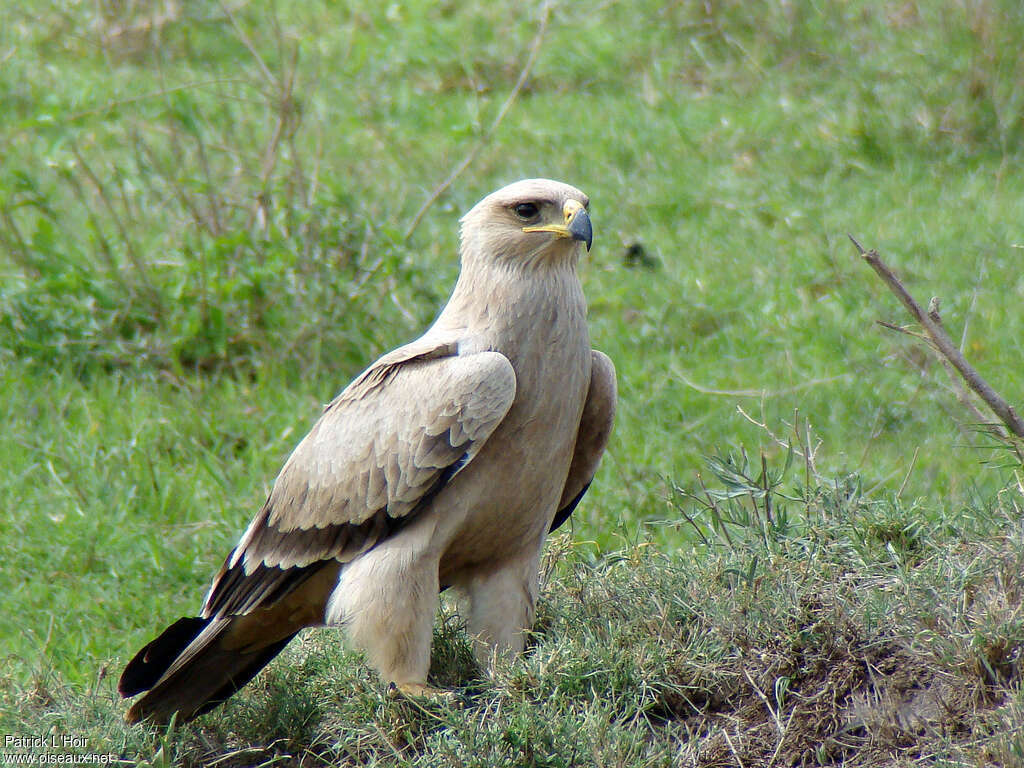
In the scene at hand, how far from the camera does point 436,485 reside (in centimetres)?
389

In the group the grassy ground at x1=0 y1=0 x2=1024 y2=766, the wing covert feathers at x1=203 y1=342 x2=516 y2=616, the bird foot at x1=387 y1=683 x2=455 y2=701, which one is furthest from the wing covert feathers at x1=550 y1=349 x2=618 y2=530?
the bird foot at x1=387 y1=683 x2=455 y2=701

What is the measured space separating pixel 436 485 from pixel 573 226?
870mm

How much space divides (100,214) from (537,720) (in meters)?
5.34

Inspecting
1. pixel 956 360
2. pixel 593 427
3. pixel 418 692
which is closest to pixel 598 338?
pixel 593 427

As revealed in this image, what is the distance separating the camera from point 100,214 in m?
7.82

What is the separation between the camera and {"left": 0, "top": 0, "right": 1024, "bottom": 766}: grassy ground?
3.67 metres

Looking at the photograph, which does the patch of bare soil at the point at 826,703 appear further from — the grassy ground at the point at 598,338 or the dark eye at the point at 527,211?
the dark eye at the point at 527,211

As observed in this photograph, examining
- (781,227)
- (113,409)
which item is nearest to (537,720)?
(113,409)

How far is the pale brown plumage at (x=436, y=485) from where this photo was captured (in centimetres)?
389

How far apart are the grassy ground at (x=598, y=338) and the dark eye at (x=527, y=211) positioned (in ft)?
3.56

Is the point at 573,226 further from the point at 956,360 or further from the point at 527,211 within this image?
the point at 956,360

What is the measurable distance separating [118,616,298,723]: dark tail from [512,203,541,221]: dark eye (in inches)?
59.3

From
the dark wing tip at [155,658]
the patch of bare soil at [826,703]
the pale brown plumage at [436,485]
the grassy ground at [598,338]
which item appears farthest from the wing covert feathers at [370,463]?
the patch of bare soil at [826,703]

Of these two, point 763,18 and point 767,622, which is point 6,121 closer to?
point 763,18
